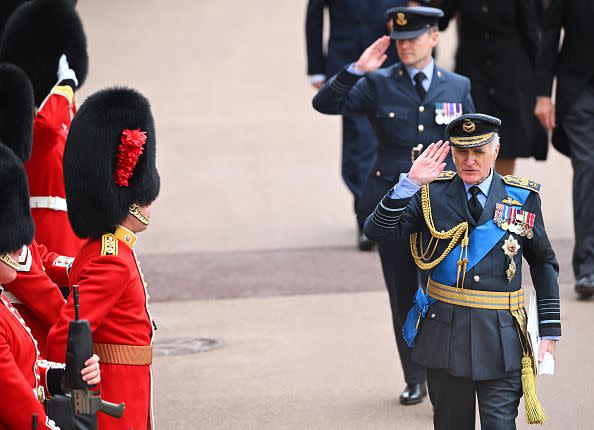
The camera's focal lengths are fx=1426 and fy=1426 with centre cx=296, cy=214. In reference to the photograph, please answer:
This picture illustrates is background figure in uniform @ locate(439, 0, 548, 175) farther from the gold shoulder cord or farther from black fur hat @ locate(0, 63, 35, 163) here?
the gold shoulder cord

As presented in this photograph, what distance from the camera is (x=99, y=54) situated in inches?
692

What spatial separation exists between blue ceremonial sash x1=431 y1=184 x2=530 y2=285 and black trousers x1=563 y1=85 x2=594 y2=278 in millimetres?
3220

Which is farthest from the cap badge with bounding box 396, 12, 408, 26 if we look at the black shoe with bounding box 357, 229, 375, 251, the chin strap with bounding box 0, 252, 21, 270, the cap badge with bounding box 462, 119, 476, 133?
the black shoe with bounding box 357, 229, 375, 251

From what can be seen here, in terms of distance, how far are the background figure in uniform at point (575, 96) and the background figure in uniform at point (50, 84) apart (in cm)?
298

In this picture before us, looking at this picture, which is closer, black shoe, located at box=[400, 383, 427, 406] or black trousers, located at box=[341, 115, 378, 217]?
black shoe, located at box=[400, 383, 427, 406]

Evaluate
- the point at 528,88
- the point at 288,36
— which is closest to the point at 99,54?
the point at 288,36

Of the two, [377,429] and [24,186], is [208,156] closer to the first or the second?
[377,429]

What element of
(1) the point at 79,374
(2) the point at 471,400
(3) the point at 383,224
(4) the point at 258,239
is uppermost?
(3) the point at 383,224

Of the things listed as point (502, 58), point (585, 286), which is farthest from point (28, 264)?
point (502, 58)

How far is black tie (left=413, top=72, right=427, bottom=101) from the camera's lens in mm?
6902

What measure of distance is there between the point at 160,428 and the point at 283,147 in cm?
798

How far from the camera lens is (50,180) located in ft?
22.7

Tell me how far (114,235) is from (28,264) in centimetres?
33

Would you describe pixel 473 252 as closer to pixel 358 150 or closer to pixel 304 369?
pixel 304 369
